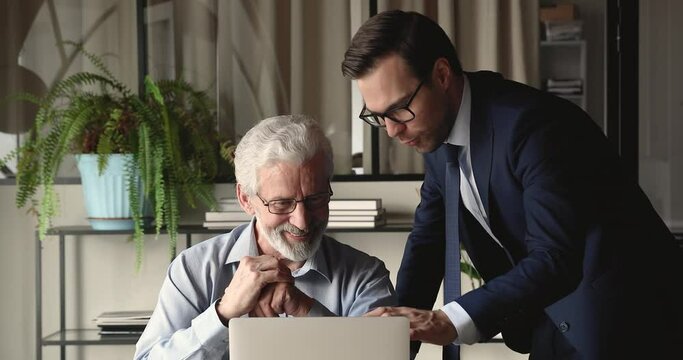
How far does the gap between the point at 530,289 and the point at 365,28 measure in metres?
0.57

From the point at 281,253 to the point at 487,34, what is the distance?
2.48 m

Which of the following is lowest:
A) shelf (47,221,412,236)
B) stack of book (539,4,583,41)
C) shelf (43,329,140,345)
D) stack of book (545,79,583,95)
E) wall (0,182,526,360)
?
shelf (43,329,140,345)

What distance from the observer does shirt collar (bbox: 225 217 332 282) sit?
2.09 meters

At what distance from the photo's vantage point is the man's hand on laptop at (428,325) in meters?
1.70

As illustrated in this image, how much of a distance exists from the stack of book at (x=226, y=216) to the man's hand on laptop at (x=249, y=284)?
2.21 meters

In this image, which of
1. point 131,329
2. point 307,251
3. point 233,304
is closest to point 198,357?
point 233,304

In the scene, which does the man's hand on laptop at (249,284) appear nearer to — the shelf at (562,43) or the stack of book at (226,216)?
the stack of book at (226,216)

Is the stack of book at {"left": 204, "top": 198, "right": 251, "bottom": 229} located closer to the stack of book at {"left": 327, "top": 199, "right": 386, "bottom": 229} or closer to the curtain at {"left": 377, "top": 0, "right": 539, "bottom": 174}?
the stack of book at {"left": 327, "top": 199, "right": 386, "bottom": 229}

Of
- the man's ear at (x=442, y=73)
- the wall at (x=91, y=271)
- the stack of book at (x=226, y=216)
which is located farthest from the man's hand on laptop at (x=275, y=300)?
the wall at (x=91, y=271)

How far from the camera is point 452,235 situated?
2.01 metres

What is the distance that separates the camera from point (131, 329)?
4105 mm

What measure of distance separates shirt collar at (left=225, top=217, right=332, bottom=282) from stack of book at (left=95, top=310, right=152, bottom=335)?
2078mm

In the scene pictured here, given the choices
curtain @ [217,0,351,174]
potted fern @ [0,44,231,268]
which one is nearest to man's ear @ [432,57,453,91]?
potted fern @ [0,44,231,268]

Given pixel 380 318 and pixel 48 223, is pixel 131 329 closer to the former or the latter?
pixel 48 223
